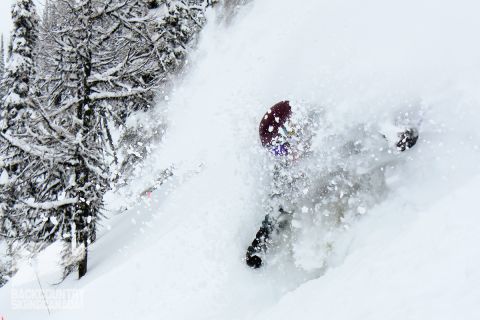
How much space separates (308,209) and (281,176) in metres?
0.87

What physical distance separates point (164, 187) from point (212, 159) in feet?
7.77

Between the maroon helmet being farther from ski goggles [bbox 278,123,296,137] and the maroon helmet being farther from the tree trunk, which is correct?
the tree trunk

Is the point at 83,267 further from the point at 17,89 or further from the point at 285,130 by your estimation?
the point at 17,89

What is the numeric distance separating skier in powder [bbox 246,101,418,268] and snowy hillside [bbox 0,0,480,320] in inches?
13.1

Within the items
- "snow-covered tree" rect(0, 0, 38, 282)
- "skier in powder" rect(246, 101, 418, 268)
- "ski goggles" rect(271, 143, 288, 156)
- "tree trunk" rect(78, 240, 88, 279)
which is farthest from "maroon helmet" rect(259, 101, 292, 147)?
"snow-covered tree" rect(0, 0, 38, 282)

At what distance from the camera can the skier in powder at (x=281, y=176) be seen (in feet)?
25.5

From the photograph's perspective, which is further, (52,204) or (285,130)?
(52,204)

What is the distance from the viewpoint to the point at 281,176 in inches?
316

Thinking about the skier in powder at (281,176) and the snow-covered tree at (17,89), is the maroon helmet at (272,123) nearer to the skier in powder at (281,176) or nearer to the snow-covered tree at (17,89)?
the skier in powder at (281,176)

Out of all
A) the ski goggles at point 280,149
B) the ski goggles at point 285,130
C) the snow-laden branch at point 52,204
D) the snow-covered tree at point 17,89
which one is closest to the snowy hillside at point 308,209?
the ski goggles at point 280,149

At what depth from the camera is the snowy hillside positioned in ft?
17.0

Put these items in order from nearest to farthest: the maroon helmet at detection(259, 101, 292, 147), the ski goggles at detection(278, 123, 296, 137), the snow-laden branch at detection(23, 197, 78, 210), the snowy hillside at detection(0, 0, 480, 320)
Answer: the snowy hillside at detection(0, 0, 480, 320) < the ski goggles at detection(278, 123, 296, 137) < the maroon helmet at detection(259, 101, 292, 147) < the snow-laden branch at detection(23, 197, 78, 210)

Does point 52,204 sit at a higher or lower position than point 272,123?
higher

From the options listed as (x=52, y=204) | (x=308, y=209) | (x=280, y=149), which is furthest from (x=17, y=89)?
(x=308, y=209)
